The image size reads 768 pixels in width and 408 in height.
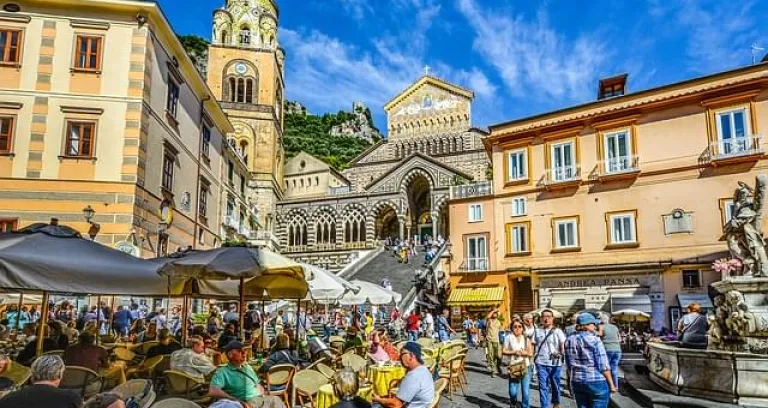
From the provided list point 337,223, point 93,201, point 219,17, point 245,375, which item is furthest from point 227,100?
point 245,375

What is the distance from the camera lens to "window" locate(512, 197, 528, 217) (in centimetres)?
2531

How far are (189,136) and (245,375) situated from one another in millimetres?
18971

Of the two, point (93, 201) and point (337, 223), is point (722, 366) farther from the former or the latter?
point (337, 223)

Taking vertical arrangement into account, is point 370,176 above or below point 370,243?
above

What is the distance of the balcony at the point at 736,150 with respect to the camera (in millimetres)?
20484

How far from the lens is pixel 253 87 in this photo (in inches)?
1909

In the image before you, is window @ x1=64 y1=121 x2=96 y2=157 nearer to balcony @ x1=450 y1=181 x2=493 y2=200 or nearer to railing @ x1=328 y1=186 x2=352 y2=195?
balcony @ x1=450 y1=181 x2=493 y2=200

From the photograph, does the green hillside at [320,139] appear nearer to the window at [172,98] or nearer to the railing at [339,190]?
the railing at [339,190]

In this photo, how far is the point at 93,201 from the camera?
17.2 meters

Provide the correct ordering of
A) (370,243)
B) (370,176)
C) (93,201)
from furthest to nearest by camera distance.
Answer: (370,176)
(370,243)
(93,201)

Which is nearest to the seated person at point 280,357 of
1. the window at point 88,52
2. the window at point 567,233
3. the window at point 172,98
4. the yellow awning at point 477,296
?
the window at point 88,52

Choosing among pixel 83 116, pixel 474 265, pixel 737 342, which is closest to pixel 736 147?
pixel 474 265

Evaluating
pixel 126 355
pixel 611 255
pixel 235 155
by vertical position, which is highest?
pixel 235 155

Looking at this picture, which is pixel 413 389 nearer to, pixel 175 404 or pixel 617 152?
pixel 175 404
